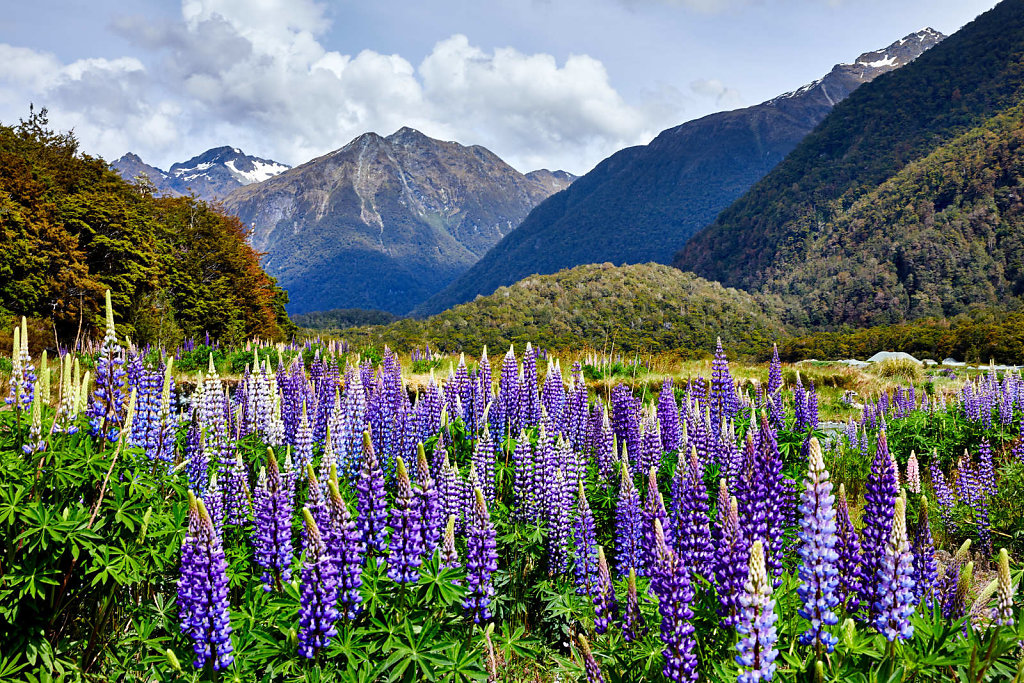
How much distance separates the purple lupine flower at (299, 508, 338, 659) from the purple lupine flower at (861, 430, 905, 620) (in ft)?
8.84

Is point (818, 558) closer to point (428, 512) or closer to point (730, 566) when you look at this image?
point (730, 566)

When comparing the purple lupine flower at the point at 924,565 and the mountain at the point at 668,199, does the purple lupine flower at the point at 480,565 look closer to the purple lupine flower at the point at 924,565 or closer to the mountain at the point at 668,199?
the purple lupine flower at the point at 924,565

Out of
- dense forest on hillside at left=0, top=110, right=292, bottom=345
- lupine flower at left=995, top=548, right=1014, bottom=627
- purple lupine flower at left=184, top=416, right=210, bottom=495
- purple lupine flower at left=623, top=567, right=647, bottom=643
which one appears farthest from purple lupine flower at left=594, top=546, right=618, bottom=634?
dense forest on hillside at left=0, top=110, right=292, bottom=345

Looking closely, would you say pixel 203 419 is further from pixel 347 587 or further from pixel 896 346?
pixel 896 346

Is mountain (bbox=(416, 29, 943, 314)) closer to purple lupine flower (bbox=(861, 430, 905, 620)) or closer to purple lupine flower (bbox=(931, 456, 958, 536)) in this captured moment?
purple lupine flower (bbox=(931, 456, 958, 536))

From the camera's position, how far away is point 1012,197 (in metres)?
52.5

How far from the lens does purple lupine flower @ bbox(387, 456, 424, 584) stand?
10.4ft

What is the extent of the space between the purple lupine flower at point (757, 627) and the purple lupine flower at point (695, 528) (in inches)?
40.1

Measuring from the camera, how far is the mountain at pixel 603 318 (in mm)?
35969

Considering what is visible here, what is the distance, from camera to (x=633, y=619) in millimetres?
3135

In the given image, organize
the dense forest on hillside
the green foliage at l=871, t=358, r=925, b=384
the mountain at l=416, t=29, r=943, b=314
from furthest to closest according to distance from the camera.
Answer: the mountain at l=416, t=29, r=943, b=314, the dense forest on hillside, the green foliage at l=871, t=358, r=925, b=384

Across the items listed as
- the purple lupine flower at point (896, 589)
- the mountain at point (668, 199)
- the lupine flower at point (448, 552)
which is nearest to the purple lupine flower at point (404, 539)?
the lupine flower at point (448, 552)

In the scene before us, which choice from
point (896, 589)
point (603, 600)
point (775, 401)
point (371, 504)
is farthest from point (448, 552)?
point (775, 401)

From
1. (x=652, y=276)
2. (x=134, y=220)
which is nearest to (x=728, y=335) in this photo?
(x=652, y=276)
